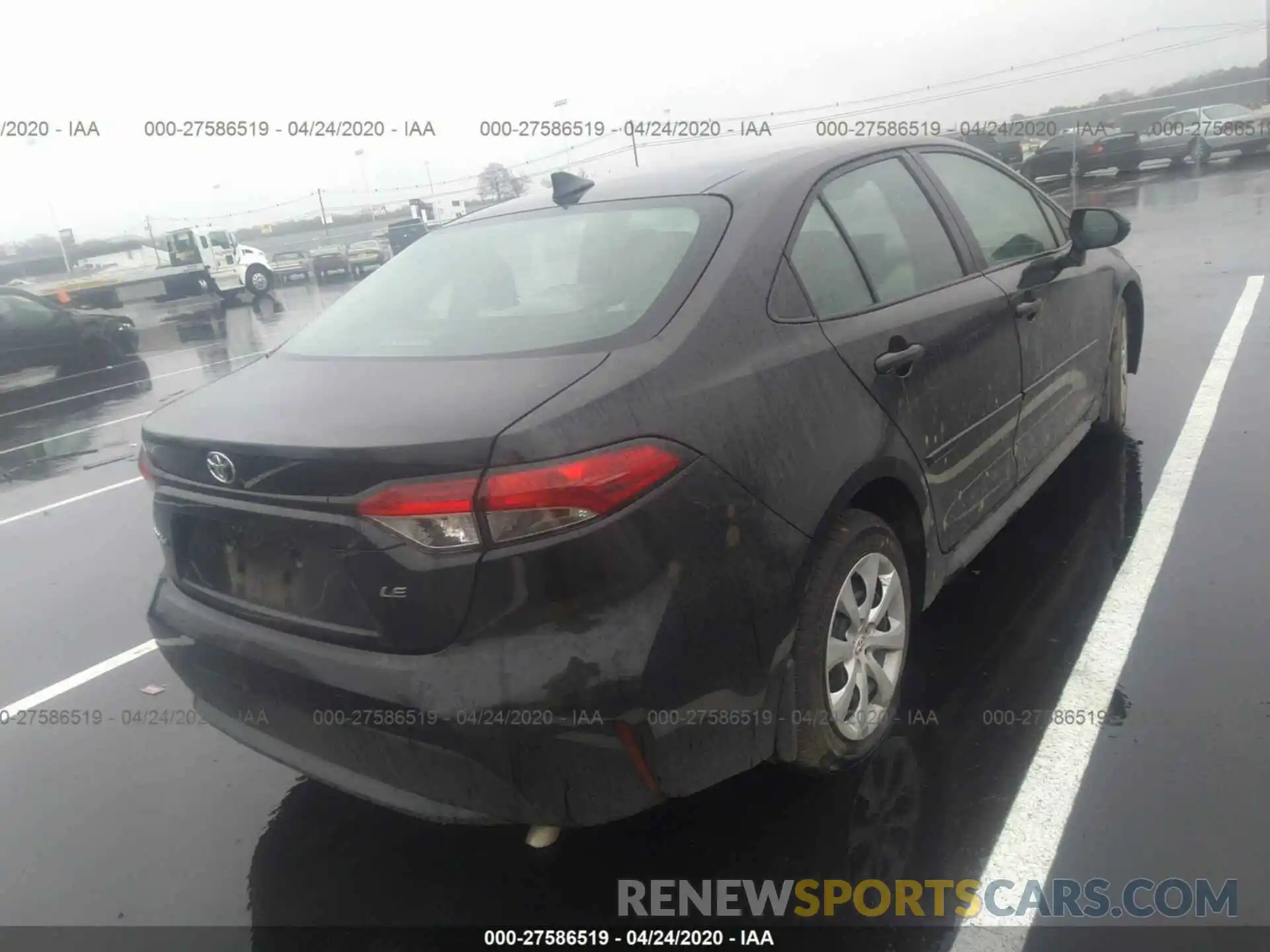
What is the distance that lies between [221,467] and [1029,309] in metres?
2.83

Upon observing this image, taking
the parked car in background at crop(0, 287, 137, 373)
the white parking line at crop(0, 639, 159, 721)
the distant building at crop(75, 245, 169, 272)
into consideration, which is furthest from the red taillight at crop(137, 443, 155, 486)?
the distant building at crop(75, 245, 169, 272)

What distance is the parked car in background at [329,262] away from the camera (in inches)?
1325

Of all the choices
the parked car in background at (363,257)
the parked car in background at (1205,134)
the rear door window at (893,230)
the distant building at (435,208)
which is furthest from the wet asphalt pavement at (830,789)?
the distant building at (435,208)

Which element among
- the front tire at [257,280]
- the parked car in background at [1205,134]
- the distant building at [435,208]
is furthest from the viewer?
the distant building at [435,208]

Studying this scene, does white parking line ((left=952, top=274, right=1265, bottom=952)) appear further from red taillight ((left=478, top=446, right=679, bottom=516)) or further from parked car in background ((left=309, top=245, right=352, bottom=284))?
parked car in background ((left=309, top=245, right=352, bottom=284))

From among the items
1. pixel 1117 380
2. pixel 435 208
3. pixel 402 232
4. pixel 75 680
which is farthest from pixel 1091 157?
pixel 75 680

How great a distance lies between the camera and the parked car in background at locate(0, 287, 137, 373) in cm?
1388

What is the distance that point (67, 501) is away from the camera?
6.65 metres

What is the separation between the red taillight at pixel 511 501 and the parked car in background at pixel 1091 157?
A: 2652 cm

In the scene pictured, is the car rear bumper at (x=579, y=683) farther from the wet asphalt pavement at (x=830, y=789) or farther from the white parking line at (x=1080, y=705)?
the white parking line at (x=1080, y=705)

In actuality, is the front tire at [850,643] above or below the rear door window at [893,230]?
below

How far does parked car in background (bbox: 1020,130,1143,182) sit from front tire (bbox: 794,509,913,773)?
2563 cm

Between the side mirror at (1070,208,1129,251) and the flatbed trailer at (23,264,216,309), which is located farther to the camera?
the flatbed trailer at (23,264,216,309)

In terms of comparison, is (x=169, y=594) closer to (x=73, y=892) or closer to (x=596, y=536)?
(x=73, y=892)
